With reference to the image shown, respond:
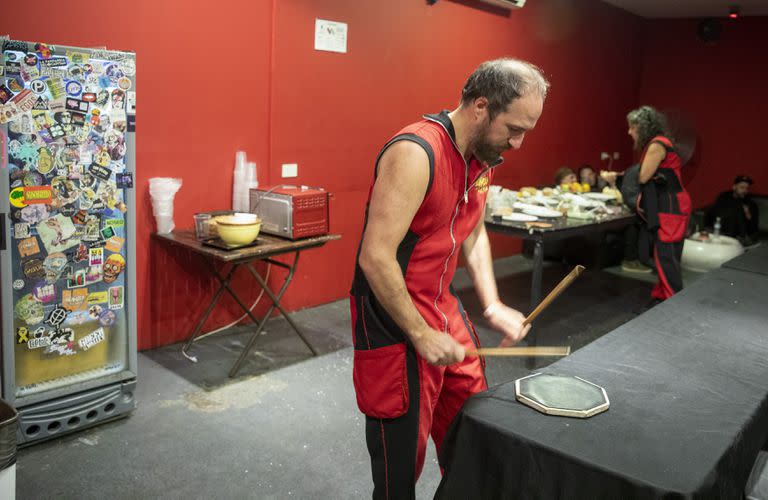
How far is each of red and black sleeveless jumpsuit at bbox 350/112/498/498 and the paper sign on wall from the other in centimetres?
264

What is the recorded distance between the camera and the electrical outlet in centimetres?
418

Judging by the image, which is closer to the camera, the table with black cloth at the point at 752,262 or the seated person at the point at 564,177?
the table with black cloth at the point at 752,262

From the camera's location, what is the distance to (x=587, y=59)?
277 inches

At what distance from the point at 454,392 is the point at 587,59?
19.5 feet

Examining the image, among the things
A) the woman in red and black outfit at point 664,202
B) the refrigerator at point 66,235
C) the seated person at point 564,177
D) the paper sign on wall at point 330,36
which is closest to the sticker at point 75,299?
the refrigerator at point 66,235

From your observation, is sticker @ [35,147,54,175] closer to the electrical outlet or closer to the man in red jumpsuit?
the man in red jumpsuit

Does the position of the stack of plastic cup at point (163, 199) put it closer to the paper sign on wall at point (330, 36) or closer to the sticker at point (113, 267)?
the sticker at point (113, 267)

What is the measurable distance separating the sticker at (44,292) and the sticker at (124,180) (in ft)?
1.52

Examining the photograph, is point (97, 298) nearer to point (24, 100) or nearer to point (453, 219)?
point (24, 100)

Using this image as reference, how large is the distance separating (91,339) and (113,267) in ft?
1.02

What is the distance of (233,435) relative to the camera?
2.86 meters

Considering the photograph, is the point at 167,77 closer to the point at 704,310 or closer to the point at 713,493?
the point at 704,310

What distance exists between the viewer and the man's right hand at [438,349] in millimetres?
1632

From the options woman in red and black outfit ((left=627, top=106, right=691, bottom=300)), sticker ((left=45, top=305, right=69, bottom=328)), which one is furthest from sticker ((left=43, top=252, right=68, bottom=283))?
woman in red and black outfit ((left=627, top=106, right=691, bottom=300))
